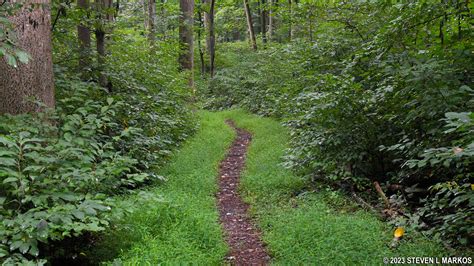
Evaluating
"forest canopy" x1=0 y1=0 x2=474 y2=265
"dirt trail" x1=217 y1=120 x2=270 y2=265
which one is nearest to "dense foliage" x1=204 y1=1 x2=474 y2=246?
"forest canopy" x1=0 y1=0 x2=474 y2=265

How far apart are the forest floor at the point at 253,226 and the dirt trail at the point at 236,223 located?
23 mm

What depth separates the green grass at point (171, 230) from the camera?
4.57 metres

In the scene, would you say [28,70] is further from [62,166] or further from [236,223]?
[236,223]

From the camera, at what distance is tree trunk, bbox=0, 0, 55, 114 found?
16.9 ft

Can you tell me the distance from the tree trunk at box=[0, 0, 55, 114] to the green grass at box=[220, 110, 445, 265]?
3.84 metres

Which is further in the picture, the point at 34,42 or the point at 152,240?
the point at 34,42

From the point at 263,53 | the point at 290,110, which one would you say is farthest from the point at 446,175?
the point at 263,53

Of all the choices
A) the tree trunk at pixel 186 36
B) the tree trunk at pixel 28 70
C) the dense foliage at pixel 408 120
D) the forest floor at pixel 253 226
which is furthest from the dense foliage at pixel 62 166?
the tree trunk at pixel 186 36

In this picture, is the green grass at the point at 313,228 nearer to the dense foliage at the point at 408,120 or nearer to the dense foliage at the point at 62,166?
the dense foliage at the point at 408,120

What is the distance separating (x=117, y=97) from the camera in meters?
7.82

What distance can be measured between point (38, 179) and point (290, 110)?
24.2ft

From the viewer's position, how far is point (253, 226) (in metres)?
6.11

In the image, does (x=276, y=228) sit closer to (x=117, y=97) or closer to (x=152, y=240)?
(x=152, y=240)

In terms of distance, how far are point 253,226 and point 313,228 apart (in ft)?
3.69
